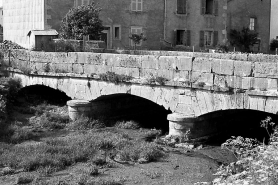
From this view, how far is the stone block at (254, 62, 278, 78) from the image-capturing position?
9594 millimetres

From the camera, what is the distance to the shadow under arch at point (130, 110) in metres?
14.1

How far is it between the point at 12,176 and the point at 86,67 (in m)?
5.30

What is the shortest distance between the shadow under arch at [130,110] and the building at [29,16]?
6512mm

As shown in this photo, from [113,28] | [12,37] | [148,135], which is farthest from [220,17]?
[148,135]

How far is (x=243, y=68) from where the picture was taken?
10.2 meters

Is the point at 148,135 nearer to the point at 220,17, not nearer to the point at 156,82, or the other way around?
the point at 156,82

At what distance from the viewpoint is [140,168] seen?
9.86 metres

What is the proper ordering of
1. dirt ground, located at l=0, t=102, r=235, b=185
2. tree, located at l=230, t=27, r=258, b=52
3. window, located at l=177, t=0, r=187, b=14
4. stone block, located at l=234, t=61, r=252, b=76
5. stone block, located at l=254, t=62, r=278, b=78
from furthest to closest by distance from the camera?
tree, located at l=230, t=27, r=258, b=52 < window, located at l=177, t=0, r=187, b=14 < stone block, located at l=234, t=61, r=252, b=76 < stone block, located at l=254, t=62, r=278, b=78 < dirt ground, located at l=0, t=102, r=235, b=185

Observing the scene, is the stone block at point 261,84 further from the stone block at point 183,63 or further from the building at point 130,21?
the building at point 130,21

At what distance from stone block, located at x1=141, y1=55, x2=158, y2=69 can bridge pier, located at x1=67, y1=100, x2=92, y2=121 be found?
2.57m

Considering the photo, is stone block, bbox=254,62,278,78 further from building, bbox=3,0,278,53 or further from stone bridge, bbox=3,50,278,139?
building, bbox=3,0,278,53

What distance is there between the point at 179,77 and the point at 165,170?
2.80 m

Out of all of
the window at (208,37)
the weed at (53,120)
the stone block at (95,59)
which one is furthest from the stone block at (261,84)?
the window at (208,37)

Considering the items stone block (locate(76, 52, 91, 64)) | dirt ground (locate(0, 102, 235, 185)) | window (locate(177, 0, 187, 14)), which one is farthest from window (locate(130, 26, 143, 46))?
dirt ground (locate(0, 102, 235, 185))
